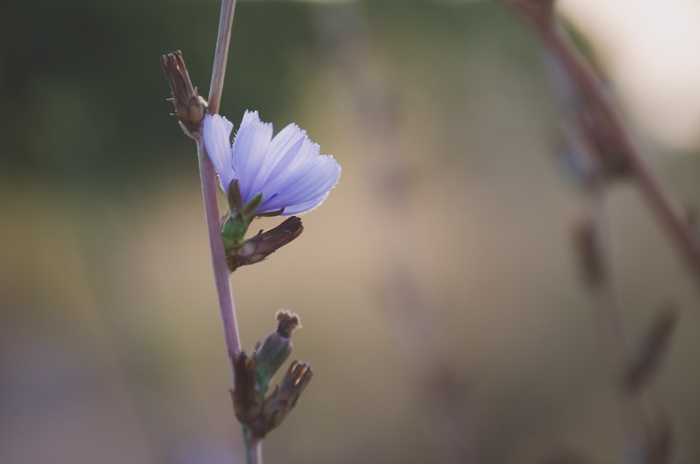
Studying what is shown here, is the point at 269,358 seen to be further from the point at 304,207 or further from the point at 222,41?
the point at 222,41

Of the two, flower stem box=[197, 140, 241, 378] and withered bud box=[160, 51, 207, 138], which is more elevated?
withered bud box=[160, 51, 207, 138]

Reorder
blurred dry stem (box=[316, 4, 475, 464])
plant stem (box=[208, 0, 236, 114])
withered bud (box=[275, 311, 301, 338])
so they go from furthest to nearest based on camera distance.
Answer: blurred dry stem (box=[316, 4, 475, 464]) < withered bud (box=[275, 311, 301, 338]) < plant stem (box=[208, 0, 236, 114])

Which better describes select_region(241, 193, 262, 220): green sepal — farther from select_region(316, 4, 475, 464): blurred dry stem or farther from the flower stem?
select_region(316, 4, 475, 464): blurred dry stem

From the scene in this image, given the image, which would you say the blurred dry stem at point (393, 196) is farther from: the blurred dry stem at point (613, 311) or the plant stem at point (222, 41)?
the plant stem at point (222, 41)

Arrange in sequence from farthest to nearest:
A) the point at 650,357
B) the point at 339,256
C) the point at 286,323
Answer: the point at 339,256 < the point at 650,357 < the point at 286,323

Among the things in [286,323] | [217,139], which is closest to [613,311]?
Answer: [286,323]

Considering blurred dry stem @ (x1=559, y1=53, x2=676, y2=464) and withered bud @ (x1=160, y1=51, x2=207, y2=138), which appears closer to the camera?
withered bud @ (x1=160, y1=51, x2=207, y2=138)

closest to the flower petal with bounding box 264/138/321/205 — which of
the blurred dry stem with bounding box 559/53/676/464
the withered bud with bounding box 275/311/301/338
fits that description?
the withered bud with bounding box 275/311/301/338

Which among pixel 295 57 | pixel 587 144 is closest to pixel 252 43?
pixel 295 57
